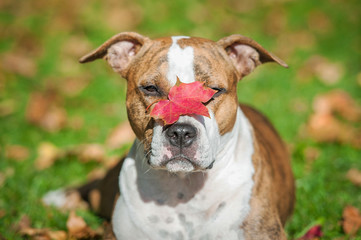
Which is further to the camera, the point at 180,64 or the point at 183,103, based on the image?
the point at 180,64

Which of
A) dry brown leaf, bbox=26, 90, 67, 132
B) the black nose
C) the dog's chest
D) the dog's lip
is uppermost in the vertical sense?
the black nose

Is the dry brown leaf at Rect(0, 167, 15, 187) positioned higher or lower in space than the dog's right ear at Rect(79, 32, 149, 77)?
lower

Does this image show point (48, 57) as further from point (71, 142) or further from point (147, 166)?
point (147, 166)

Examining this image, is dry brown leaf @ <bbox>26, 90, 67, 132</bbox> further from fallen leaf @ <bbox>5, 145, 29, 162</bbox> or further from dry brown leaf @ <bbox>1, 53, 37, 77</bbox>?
dry brown leaf @ <bbox>1, 53, 37, 77</bbox>

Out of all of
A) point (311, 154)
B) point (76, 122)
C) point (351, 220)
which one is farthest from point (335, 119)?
point (76, 122)

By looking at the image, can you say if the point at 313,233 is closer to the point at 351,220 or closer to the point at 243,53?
the point at 351,220

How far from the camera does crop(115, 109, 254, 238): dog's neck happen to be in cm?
307

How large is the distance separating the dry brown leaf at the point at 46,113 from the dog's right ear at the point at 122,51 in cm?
247

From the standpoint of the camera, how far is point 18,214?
395 cm

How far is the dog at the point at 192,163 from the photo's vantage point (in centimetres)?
284

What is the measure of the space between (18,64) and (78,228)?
4472mm

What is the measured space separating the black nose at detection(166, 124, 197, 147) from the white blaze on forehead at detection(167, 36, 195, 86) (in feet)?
1.15

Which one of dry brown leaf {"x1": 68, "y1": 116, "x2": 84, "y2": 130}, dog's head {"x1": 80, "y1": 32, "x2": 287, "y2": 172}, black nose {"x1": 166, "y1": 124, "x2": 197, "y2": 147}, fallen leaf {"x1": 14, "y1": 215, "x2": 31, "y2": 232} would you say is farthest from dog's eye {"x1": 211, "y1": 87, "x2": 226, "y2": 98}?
dry brown leaf {"x1": 68, "y1": 116, "x2": 84, "y2": 130}

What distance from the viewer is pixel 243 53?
347cm
